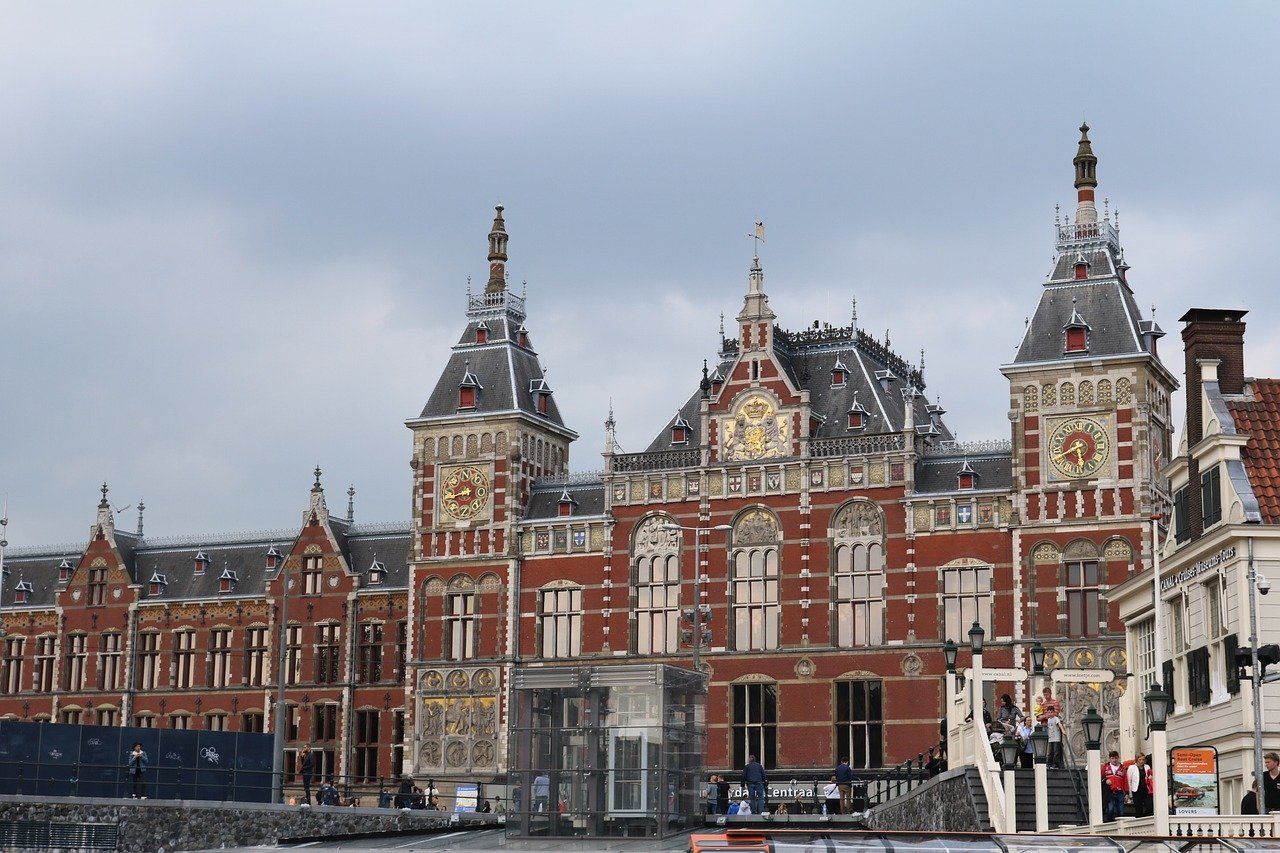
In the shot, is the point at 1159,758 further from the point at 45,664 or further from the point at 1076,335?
the point at 45,664

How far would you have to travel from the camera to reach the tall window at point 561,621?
6312cm

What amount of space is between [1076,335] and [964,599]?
867 cm

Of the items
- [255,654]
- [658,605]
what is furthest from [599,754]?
[255,654]

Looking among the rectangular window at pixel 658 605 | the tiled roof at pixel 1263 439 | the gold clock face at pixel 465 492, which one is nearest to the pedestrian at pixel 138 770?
the rectangular window at pixel 658 605

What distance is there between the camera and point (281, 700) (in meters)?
59.1

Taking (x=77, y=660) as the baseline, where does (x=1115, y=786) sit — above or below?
below

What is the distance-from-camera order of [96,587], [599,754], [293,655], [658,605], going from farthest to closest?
[96,587] < [293,655] < [658,605] < [599,754]

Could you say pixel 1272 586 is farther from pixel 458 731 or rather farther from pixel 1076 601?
pixel 458 731

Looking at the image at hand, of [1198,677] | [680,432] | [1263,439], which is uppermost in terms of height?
[680,432]

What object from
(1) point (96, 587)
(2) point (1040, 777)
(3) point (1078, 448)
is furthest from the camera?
(1) point (96, 587)

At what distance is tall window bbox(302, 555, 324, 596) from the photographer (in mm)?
71188

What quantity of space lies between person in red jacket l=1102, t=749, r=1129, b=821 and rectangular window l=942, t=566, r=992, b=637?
24260 millimetres

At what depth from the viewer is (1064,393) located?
57.0 metres

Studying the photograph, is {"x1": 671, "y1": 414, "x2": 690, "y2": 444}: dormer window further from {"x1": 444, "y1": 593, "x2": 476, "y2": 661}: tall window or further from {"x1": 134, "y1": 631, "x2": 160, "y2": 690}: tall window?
{"x1": 134, "y1": 631, "x2": 160, "y2": 690}: tall window
